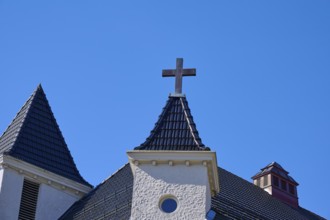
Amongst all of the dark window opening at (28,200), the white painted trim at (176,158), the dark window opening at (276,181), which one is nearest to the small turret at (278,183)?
the dark window opening at (276,181)

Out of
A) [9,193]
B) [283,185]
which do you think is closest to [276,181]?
[283,185]

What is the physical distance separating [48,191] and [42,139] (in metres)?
2.08

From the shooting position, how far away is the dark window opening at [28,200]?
25.2 meters

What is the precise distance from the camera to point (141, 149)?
20.8 meters

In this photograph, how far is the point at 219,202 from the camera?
2403cm

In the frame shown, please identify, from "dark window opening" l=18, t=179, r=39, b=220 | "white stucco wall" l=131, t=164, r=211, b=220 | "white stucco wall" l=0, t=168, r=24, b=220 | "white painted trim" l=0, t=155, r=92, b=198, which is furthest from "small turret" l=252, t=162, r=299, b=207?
"white stucco wall" l=131, t=164, r=211, b=220

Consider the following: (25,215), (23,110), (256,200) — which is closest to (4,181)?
(25,215)

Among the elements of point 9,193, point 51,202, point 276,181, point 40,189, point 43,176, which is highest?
point 276,181

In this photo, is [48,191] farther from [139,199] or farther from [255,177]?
[255,177]

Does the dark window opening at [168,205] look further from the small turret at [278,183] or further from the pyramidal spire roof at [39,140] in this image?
the small turret at [278,183]

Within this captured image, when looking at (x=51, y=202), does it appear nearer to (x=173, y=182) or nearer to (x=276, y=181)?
(x=173, y=182)

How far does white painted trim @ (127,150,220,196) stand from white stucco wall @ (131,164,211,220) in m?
0.10

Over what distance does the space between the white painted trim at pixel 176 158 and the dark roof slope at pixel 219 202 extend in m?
1.82

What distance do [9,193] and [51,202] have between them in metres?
1.50
